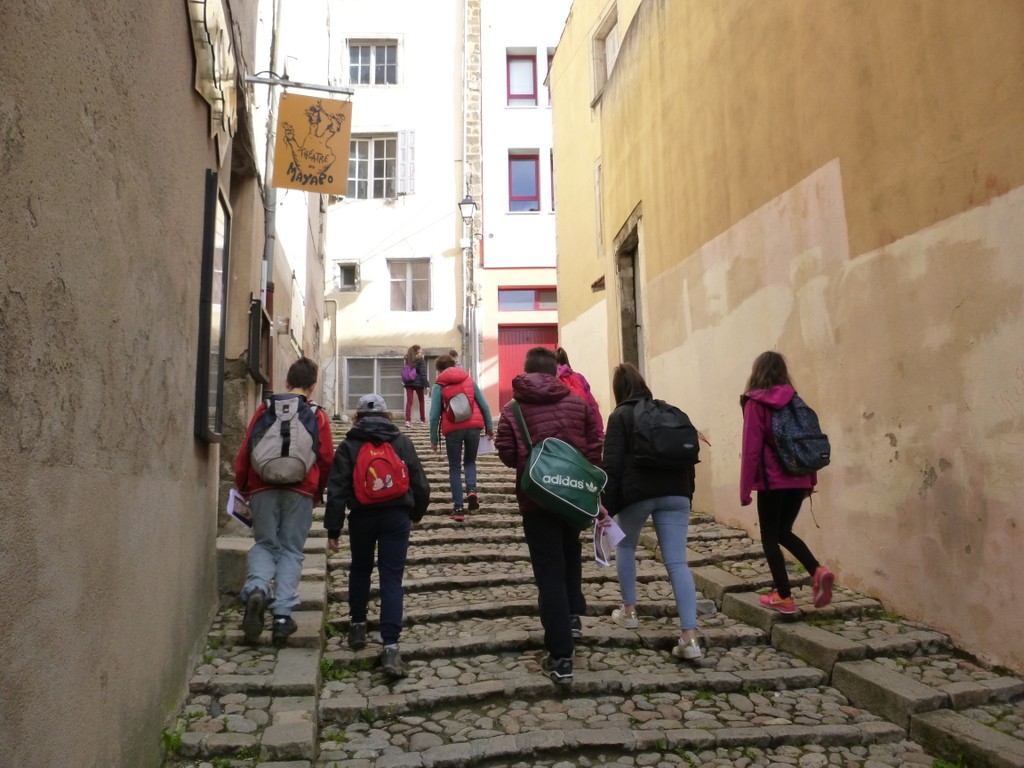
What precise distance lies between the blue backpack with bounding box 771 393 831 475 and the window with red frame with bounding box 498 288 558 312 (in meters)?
14.1

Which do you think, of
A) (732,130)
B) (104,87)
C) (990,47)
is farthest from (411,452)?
(732,130)

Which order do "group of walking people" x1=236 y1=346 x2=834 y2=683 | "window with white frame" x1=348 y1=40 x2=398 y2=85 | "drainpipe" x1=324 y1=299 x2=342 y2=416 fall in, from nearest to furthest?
1. "group of walking people" x1=236 y1=346 x2=834 y2=683
2. "drainpipe" x1=324 y1=299 x2=342 y2=416
3. "window with white frame" x1=348 y1=40 x2=398 y2=85

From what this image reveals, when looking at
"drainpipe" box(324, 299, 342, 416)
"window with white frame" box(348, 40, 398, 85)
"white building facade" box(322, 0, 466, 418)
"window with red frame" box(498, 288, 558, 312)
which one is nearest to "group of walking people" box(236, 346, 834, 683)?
"drainpipe" box(324, 299, 342, 416)

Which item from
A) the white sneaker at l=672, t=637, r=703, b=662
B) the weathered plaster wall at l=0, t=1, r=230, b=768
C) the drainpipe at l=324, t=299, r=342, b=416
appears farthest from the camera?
the drainpipe at l=324, t=299, r=342, b=416

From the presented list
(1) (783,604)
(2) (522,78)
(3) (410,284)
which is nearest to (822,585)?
(1) (783,604)

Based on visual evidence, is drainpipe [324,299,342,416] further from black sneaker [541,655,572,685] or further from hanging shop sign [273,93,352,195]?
black sneaker [541,655,572,685]

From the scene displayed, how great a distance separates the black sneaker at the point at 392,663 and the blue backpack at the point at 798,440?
230 cm

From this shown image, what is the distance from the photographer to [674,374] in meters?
8.49

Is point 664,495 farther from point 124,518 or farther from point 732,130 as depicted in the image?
point 732,130

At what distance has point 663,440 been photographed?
4508 millimetres

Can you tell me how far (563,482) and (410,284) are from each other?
15.0 meters

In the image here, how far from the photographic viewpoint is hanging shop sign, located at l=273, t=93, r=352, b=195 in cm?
707

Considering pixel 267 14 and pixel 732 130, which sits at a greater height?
pixel 267 14

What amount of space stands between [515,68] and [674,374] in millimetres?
13378
